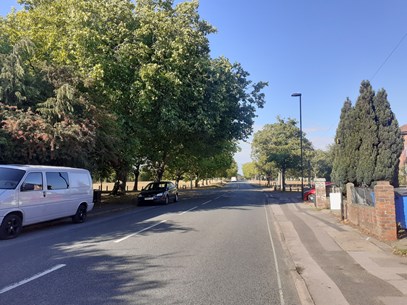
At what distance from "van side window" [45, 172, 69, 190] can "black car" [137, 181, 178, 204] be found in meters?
11.5

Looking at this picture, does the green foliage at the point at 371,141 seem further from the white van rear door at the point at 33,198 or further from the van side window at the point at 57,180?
the white van rear door at the point at 33,198

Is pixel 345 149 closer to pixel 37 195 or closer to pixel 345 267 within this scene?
pixel 345 267

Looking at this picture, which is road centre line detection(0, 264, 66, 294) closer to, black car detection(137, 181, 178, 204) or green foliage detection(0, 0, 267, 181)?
green foliage detection(0, 0, 267, 181)

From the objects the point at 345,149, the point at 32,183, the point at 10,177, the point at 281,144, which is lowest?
the point at 32,183

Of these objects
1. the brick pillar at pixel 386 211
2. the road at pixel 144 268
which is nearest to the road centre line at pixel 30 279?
the road at pixel 144 268

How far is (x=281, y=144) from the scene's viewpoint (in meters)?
49.8

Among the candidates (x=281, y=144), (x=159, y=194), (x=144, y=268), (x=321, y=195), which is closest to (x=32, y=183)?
(x=144, y=268)

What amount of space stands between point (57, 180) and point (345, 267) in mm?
9390

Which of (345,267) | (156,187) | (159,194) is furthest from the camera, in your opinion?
(156,187)

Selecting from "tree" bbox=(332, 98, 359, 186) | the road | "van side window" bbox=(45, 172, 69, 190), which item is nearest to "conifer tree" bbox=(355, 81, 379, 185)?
"tree" bbox=(332, 98, 359, 186)

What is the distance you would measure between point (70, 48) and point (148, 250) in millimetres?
15461

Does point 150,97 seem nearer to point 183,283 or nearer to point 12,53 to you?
point 12,53

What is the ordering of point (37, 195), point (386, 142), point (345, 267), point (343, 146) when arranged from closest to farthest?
1. point (345, 267)
2. point (37, 195)
3. point (386, 142)
4. point (343, 146)

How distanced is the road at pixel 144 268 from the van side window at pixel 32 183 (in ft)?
4.43
